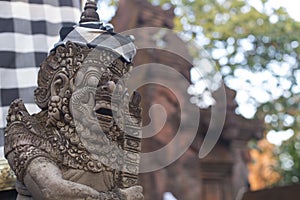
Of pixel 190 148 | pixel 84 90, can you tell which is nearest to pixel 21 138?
pixel 84 90

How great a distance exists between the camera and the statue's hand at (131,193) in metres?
2.61

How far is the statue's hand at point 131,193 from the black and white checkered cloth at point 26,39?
4.00 feet

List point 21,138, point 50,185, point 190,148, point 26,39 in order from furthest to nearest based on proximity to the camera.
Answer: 1. point 190,148
2. point 26,39
3. point 21,138
4. point 50,185

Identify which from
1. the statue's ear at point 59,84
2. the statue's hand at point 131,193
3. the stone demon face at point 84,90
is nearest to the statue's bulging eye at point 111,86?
the stone demon face at point 84,90

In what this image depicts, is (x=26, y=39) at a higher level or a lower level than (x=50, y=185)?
higher

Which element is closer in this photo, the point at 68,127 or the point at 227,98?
the point at 68,127

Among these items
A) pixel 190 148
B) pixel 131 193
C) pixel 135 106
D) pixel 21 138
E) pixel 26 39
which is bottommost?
pixel 131 193

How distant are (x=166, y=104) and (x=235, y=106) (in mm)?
1353

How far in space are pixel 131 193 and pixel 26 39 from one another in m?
1.72

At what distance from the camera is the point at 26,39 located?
13.2 ft

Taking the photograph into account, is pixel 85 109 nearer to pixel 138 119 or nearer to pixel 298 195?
pixel 138 119

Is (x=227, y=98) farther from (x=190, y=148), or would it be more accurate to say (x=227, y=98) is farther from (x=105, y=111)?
(x=105, y=111)

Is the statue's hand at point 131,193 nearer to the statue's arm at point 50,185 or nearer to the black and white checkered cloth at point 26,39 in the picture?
the statue's arm at point 50,185

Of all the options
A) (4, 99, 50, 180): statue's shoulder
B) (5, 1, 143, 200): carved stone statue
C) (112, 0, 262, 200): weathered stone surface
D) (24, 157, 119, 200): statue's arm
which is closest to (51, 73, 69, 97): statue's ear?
(5, 1, 143, 200): carved stone statue
